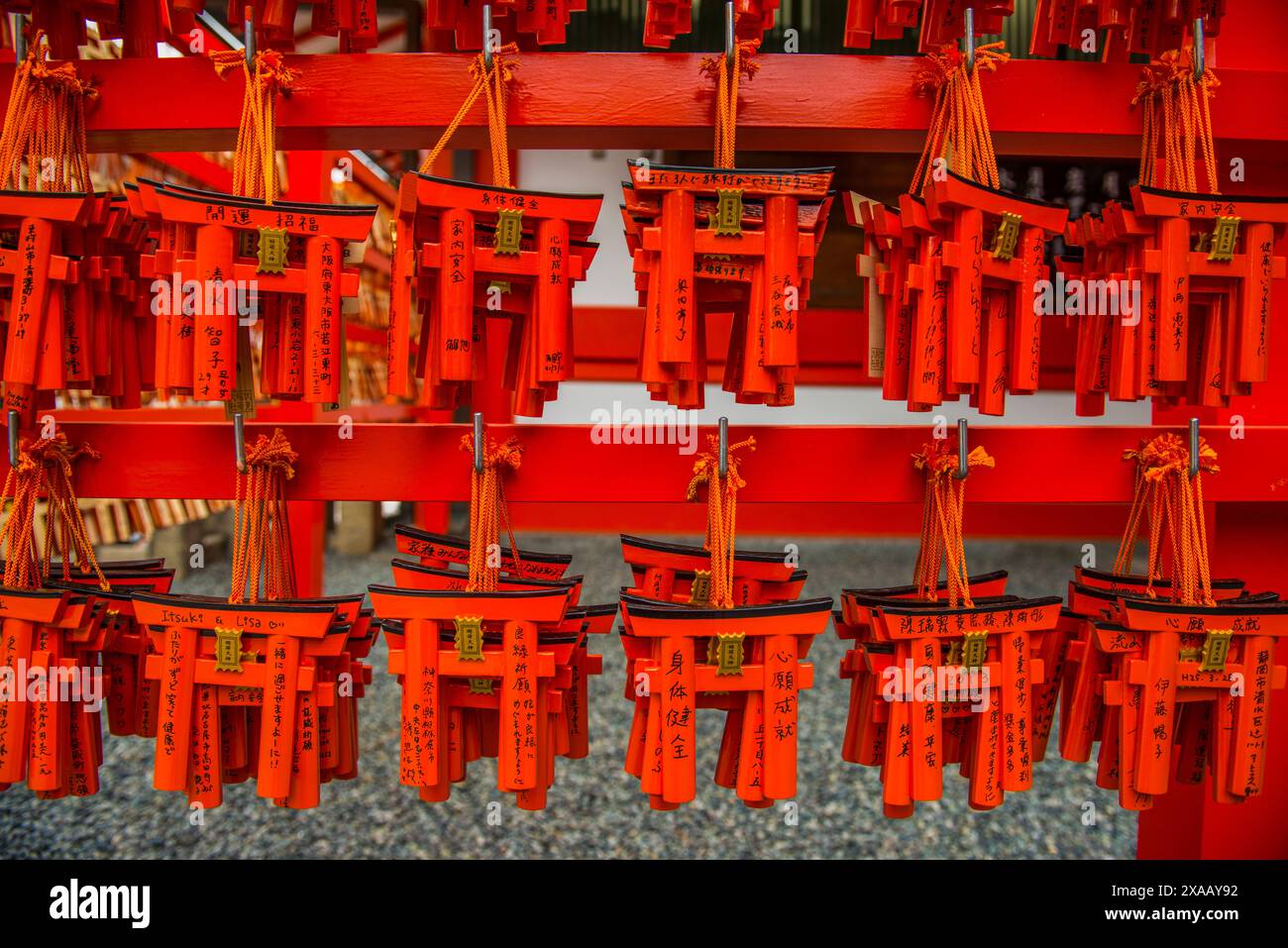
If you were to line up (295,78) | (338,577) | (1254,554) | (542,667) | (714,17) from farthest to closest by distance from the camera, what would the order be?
(338,577), (714,17), (1254,554), (295,78), (542,667)

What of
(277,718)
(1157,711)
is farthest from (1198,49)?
(277,718)

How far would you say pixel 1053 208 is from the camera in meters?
1.02

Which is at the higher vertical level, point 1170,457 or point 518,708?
point 1170,457

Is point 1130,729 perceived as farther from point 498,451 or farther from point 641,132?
point 641,132

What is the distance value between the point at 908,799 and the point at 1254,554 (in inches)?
30.9

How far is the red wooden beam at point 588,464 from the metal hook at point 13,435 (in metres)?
0.08

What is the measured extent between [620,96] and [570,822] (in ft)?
5.43

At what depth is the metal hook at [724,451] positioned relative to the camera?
1034mm

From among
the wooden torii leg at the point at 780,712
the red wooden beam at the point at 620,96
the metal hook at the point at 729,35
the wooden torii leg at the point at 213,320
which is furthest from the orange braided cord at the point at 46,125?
the wooden torii leg at the point at 780,712

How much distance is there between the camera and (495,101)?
1.05 metres

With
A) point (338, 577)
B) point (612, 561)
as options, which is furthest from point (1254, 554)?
point (338, 577)

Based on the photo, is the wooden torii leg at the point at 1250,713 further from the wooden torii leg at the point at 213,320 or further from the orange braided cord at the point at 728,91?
the wooden torii leg at the point at 213,320

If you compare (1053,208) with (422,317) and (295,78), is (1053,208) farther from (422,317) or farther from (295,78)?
(295,78)

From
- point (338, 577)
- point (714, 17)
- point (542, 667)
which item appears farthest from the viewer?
point (338, 577)
